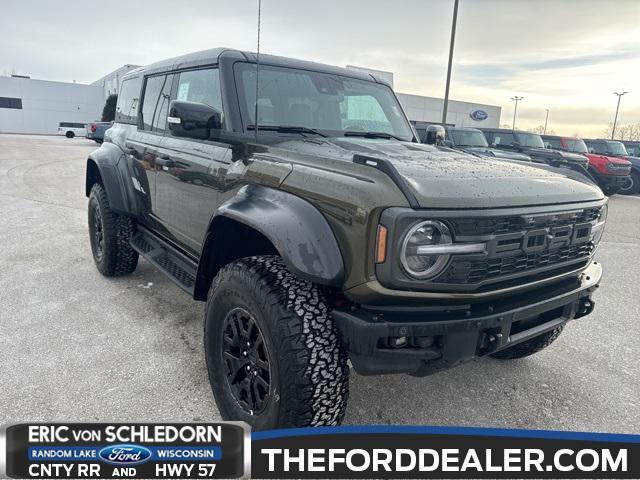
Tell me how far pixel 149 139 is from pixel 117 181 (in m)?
0.69

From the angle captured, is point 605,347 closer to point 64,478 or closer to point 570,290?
point 570,290

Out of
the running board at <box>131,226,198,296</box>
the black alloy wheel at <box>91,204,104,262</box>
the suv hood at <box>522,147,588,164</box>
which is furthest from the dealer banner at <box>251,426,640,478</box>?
the suv hood at <box>522,147,588,164</box>

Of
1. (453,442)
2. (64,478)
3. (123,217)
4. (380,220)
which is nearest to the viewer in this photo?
(380,220)

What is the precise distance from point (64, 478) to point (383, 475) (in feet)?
4.48

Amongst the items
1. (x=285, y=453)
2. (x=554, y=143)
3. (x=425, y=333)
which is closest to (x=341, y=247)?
(x=425, y=333)

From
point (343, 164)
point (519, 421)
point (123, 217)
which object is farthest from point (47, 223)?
point (519, 421)

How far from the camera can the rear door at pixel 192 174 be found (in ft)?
9.57

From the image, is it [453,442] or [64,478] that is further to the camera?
[453,442]

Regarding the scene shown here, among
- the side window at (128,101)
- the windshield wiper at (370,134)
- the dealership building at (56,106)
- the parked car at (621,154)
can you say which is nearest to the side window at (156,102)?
the side window at (128,101)

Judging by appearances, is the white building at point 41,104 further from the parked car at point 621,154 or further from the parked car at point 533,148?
the parked car at point 621,154

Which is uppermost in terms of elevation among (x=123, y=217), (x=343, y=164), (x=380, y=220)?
(x=343, y=164)

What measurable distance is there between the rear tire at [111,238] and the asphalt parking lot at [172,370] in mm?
160

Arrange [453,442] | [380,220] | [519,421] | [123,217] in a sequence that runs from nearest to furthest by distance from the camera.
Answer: [380,220], [453,442], [519,421], [123,217]

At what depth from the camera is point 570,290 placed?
8.00ft
